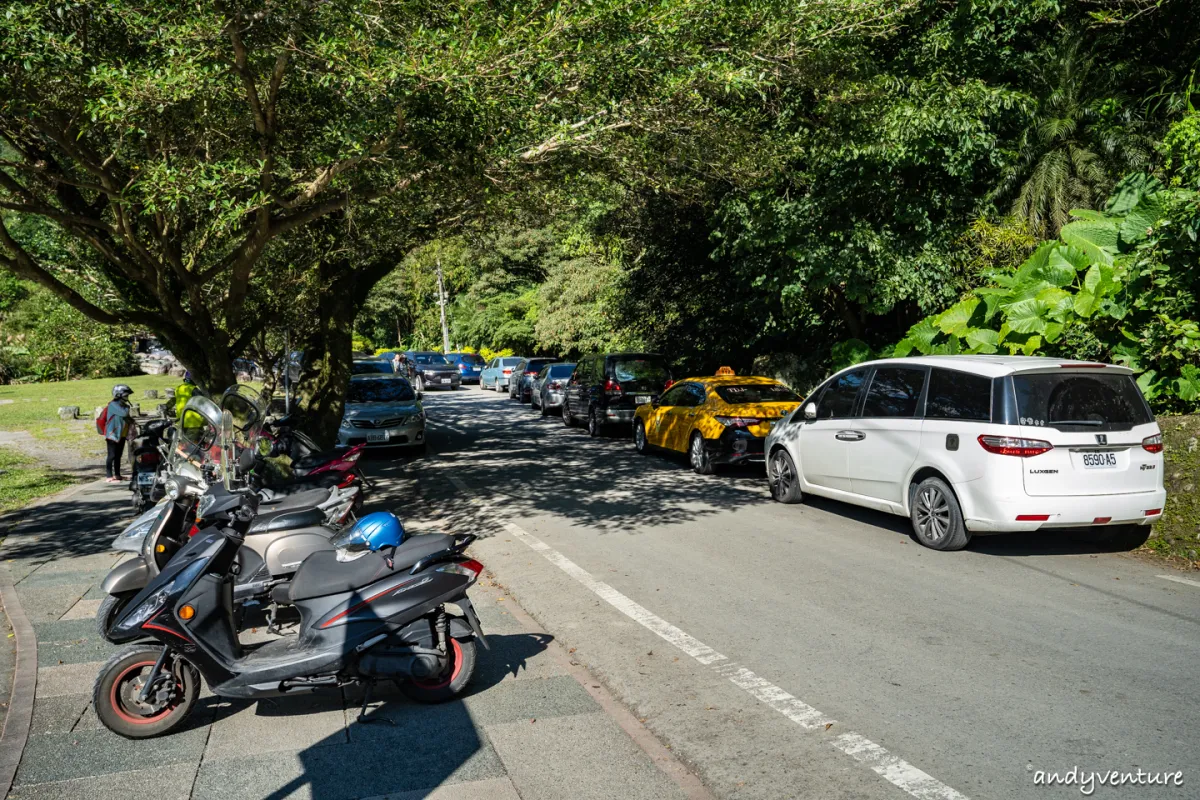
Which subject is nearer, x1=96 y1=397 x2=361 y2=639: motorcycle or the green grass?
x1=96 y1=397 x2=361 y2=639: motorcycle

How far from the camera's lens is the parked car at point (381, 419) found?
1766cm

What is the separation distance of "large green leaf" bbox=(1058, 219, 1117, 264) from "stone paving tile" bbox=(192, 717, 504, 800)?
11288 millimetres

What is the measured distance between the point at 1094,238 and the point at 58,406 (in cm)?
2860

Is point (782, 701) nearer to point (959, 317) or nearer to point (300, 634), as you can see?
point (300, 634)

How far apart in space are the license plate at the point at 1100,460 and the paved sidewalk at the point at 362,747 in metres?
5.03

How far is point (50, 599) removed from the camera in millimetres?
7883

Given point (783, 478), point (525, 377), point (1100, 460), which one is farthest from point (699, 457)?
point (525, 377)

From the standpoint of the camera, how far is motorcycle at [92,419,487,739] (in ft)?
16.8

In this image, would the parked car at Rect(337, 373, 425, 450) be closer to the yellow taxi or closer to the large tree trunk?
the large tree trunk

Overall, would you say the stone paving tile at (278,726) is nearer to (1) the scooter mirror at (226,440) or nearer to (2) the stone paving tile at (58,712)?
(2) the stone paving tile at (58,712)

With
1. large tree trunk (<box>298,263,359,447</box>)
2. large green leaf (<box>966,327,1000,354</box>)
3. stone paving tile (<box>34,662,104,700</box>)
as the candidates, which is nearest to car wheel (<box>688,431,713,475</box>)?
large green leaf (<box>966,327,1000,354</box>)

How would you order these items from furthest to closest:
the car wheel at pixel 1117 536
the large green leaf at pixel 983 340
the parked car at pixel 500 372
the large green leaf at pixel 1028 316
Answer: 1. the parked car at pixel 500 372
2. the large green leaf at pixel 983 340
3. the large green leaf at pixel 1028 316
4. the car wheel at pixel 1117 536

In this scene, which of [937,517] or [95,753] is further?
[937,517]


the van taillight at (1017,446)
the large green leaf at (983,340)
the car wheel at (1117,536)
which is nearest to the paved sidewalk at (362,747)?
the van taillight at (1017,446)
